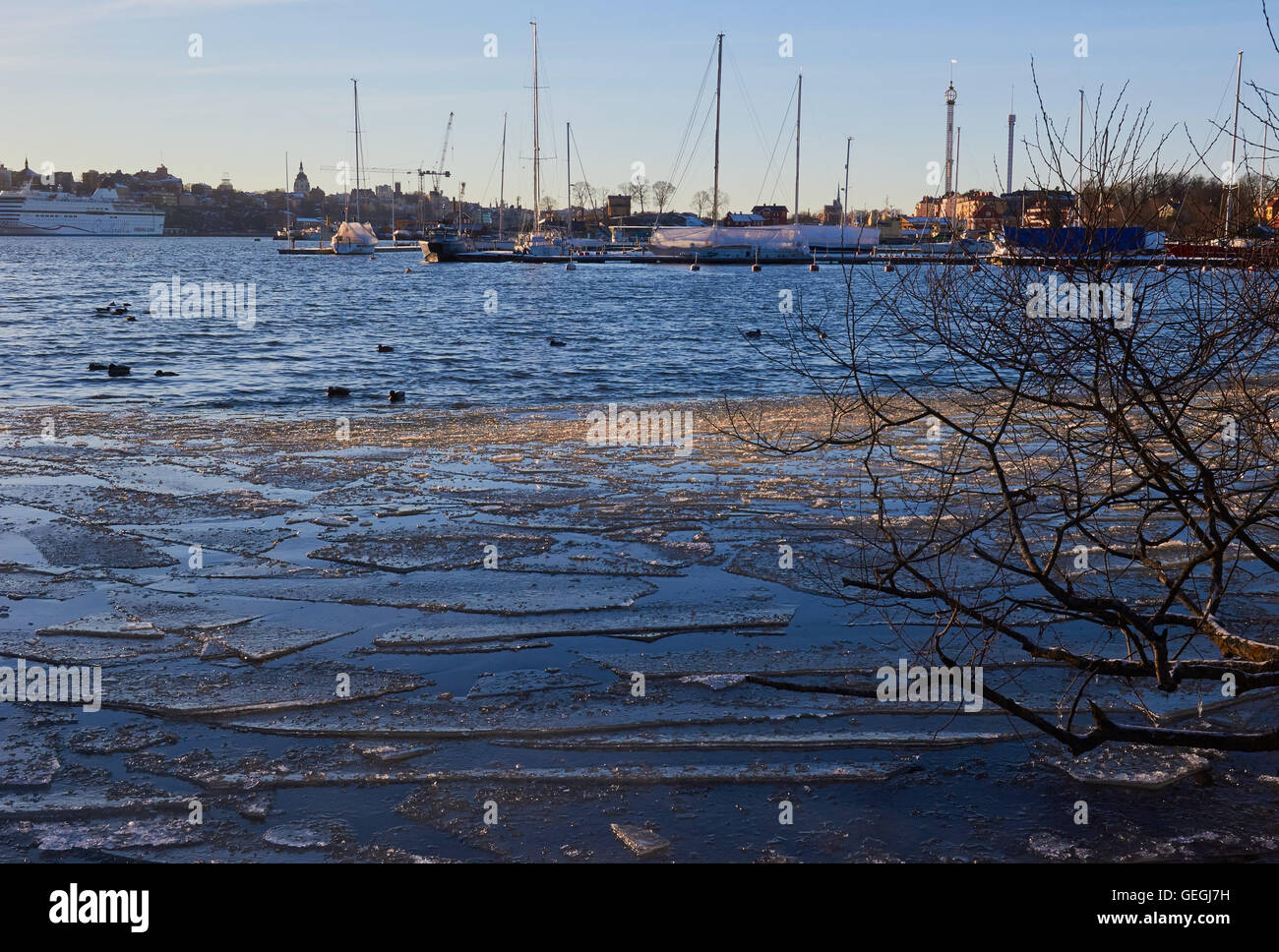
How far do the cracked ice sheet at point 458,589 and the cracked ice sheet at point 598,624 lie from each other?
19 cm

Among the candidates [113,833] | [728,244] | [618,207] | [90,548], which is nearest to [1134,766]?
[113,833]

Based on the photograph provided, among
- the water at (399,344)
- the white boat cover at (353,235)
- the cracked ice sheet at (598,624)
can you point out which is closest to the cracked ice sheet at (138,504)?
the cracked ice sheet at (598,624)

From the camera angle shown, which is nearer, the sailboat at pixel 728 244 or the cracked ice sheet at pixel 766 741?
the cracked ice sheet at pixel 766 741

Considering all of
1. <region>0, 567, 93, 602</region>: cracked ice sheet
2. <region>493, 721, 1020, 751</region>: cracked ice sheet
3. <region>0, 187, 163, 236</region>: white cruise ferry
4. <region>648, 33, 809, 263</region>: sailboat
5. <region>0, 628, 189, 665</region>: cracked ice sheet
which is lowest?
<region>493, 721, 1020, 751</region>: cracked ice sheet

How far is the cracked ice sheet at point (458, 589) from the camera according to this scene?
25.1 ft

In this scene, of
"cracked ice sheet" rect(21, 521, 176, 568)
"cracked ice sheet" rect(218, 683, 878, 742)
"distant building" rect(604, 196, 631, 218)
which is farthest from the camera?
"distant building" rect(604, 196, 631, 218)

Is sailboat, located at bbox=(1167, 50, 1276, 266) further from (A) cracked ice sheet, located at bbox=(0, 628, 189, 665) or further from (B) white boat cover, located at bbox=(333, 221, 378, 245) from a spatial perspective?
(B) white boat cover, located at bbox=(333, 221, 378, 245)

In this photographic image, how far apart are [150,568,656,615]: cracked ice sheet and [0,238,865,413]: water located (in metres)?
5.60

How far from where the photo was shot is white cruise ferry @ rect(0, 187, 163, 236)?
154 m

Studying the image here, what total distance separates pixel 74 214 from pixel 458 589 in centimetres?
17338

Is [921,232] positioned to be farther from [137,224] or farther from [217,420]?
[137,224]

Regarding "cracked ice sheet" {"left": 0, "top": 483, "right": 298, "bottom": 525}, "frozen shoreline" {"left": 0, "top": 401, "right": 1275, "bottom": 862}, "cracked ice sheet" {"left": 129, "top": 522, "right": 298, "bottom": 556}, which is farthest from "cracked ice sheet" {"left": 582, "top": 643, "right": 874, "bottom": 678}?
"cracked ice sheet" {"left": 0, "top": 483, "right": 298, "bottom": 525}

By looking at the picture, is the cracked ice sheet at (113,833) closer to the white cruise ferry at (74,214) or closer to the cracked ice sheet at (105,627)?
the cracked ice sheet at (105,627)
